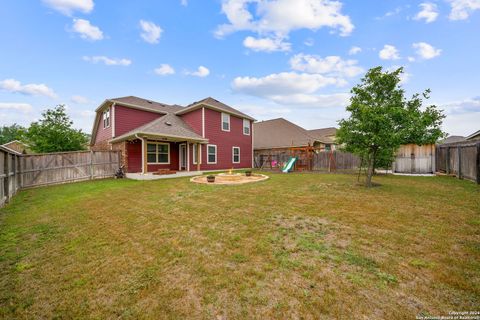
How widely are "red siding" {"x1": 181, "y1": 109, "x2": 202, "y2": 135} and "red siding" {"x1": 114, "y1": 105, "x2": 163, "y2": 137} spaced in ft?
10.0

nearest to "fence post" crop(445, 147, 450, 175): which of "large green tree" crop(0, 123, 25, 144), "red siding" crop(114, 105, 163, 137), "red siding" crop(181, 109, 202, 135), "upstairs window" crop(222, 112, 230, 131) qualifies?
"upstairs window" crop(222, 112, 230, 131)

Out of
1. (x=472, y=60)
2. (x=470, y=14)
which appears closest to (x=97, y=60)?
(x=470, y=14)

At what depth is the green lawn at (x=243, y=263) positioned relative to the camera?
1914 mm

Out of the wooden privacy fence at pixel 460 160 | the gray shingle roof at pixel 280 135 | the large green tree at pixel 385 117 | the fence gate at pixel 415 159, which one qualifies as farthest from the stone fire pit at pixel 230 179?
the gray shingle roof at pixel 280 135

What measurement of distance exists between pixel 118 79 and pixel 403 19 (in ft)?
66.3

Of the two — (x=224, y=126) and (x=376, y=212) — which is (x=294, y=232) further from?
(x=224, y=126)

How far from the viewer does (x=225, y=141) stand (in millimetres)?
17391

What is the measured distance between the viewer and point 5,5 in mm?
8242

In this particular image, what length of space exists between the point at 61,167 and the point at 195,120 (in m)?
9.08

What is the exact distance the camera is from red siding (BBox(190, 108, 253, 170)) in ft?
52.4

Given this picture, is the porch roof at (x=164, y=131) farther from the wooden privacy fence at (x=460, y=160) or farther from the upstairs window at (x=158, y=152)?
the wooden privacy fence at (x=460, y=160)

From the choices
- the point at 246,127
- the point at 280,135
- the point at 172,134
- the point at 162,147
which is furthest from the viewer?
the point at 280,135

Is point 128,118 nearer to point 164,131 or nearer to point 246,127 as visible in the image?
point 164,131

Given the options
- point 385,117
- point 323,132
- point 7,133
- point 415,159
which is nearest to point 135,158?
point 385,117
